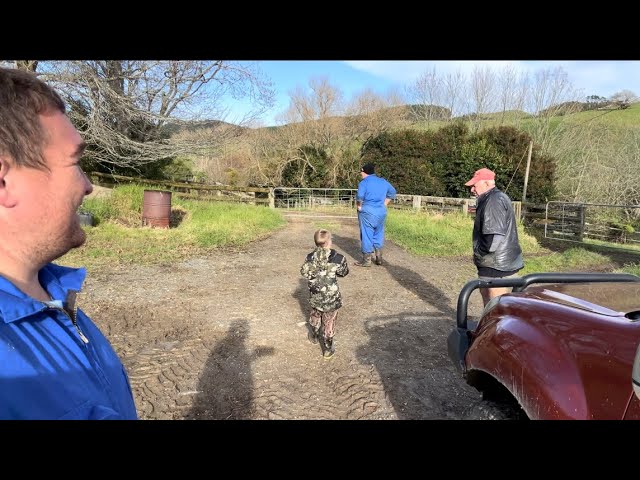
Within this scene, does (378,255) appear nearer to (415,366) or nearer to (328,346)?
(328,346)

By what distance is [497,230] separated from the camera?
13.5 feet

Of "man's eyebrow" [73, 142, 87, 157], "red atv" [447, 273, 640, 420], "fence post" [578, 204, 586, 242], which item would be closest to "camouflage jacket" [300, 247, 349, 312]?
"red atv" [447, 273, 640, 420]

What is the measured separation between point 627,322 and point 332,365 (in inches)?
109

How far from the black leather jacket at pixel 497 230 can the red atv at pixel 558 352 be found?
1722 mm

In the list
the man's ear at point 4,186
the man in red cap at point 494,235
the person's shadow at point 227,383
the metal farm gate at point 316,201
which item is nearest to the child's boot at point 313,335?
the person's shadow at point 227,383

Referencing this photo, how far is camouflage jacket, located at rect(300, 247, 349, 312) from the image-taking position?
4.14 m

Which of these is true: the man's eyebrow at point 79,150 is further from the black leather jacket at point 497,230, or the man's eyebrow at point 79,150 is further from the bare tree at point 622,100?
the bare tree at point 622,100

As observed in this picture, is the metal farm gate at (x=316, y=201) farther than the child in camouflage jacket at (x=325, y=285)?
Yes

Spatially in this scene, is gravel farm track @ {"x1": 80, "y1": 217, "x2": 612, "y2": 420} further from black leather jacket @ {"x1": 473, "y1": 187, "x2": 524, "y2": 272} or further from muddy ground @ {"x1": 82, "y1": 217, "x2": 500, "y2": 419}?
black leather jacket @ {"x1": 473, "y1": 187, "x2": 524, "y2": 272}

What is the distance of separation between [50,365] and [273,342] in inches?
140

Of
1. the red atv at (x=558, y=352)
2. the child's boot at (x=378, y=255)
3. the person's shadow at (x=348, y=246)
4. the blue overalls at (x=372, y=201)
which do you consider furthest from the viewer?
the person's shadow at (x=348, y=246)

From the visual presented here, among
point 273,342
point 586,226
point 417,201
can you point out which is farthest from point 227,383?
point 417,201

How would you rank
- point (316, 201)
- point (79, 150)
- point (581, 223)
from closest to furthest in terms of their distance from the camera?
point (79, 150) → point (581, 223) → point (316, 201)

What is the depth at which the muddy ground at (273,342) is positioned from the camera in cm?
316
